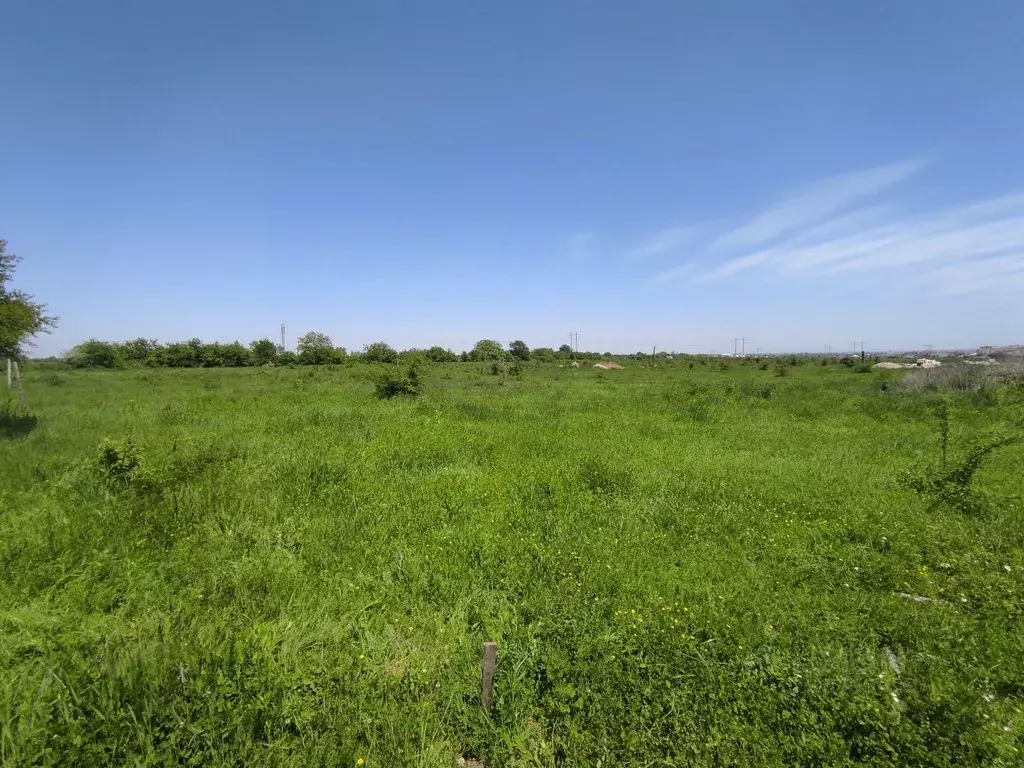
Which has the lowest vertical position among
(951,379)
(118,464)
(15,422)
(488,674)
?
(488,674)

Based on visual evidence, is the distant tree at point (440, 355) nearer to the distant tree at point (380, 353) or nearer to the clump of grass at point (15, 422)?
the distant tree at point (380, 353)

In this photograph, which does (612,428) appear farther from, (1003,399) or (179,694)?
(1003,399)

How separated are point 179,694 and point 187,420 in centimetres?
1197

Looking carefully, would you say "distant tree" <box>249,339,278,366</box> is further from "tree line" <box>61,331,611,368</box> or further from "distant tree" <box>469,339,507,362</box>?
"distant tree" <box>469,339,507,362</box>

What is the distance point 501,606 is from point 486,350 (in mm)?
60640

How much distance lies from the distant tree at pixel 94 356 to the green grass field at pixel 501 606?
3728 centimetres

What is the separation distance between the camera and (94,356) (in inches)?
1500

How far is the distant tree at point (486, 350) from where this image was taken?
61838 millimetres

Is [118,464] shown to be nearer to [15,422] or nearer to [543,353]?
[15,422]

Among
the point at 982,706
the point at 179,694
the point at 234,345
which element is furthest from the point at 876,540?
the point at 234,345

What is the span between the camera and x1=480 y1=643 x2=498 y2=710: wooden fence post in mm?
3039

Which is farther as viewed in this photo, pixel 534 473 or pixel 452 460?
pixel 452 460

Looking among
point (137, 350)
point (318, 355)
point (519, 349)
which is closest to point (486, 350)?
point (519, 349)

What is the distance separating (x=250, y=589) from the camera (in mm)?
4492
